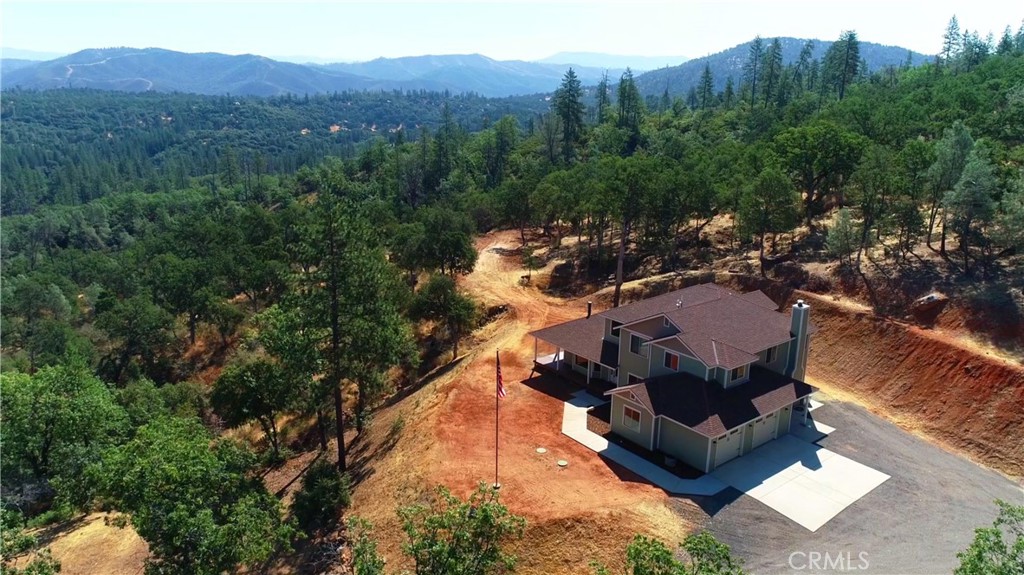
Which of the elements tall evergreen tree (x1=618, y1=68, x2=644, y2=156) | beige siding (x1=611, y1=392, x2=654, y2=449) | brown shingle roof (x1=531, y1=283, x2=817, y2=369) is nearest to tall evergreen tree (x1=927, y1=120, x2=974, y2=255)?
brown shingle roof (x1=531, y1=283, x2=817, y2=369)

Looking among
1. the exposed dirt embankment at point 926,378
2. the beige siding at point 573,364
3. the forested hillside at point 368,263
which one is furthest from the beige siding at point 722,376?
the forested hillside at point 368,263

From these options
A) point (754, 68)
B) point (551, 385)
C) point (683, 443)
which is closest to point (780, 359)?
point (683, 443)

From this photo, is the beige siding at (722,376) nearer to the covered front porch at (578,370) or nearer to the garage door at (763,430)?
the garage door at (763,430)

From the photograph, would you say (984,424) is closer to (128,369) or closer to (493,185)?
(128,369)

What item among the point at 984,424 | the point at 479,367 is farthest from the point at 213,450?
the point at 984,424

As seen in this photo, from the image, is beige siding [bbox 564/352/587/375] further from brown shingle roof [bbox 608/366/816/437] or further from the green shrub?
the green shrub
